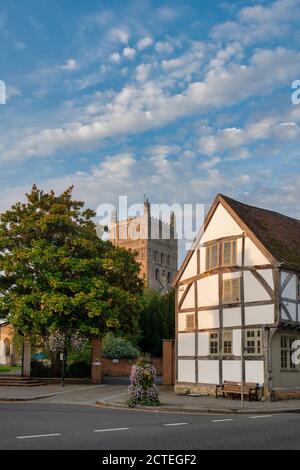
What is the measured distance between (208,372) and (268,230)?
7340mm

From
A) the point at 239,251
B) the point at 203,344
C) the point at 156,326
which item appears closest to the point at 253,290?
the point at 239,251

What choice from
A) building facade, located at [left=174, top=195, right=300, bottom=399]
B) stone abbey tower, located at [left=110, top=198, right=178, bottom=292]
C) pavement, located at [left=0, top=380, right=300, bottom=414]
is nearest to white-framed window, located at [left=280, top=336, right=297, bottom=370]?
building facade, located at [left=174, top=195, right=300, bottom=399]

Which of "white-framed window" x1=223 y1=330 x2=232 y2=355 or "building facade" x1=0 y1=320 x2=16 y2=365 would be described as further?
"building facade" x1=0 y1=320 x2=16 y2=365

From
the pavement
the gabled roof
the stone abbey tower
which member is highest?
the stone abbey tower

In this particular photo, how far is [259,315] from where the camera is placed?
26812mm

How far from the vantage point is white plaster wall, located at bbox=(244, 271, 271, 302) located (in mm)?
26948

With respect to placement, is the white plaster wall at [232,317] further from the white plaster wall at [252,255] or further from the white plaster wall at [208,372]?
the white plaster wall at [252,255]

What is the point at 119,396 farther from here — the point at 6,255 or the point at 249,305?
the point at 6,255

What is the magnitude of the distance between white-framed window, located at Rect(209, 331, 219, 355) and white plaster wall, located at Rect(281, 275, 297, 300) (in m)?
3.97

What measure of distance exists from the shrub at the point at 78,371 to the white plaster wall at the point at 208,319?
9.05m

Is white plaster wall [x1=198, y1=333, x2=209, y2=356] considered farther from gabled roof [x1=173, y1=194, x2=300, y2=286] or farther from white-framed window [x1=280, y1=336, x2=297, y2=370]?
white-framed window [x1=280, y1=336, x2=297, y2=370]

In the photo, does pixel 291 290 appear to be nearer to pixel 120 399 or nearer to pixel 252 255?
pixel 252 255

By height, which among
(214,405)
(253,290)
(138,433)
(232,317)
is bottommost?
(214,405)

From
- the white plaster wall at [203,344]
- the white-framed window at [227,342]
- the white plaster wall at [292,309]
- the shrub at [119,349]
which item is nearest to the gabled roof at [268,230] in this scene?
the white plaster wall at [292,309]
